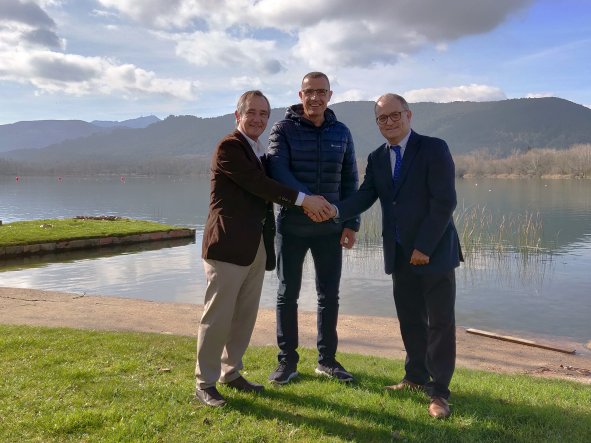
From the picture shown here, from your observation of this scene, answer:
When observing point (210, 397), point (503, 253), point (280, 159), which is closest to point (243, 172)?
point (280, 159)

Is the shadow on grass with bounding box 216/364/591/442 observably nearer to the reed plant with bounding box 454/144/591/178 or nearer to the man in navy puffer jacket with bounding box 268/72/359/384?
the man in navy puffer jacket with bounding box 268/72/359/384

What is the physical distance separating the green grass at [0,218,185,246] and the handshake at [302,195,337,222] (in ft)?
61.1

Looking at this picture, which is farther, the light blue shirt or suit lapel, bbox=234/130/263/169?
the light blue shirt

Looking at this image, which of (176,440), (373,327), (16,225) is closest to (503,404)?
(176,440)

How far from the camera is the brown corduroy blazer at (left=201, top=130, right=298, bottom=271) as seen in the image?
157 inches

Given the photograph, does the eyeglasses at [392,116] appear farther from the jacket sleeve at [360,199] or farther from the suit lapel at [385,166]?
the jacket sleeve at [360,199]

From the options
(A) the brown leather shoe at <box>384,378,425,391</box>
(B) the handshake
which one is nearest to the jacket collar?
(B) the handshake

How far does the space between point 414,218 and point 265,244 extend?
127cm

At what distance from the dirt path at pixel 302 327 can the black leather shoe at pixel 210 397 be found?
150 inches

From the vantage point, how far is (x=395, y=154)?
433cm

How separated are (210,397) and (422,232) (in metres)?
2.14

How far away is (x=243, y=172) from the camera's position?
156 inches

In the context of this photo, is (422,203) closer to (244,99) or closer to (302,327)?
(244,99)

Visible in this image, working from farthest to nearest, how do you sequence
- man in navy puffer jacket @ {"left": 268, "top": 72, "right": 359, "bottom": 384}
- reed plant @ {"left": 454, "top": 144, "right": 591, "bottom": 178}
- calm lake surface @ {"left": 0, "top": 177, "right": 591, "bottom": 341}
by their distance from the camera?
reed plant @ {"left": 454, "top": 144, "right": 591, "bottom": 178} < calm lake surface @ {"left": 0, "top": 177, "right": 591, "bottom": 341} < man in navy puffer jacket @ {"left": 268, "top": 72, "right": 359, "bottom": 384}
